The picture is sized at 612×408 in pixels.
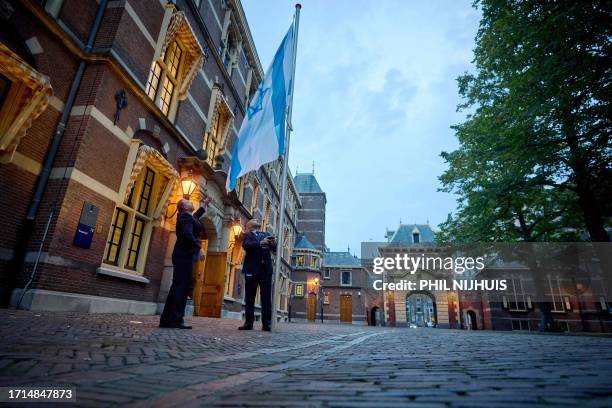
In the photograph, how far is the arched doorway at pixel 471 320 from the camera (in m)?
35.9

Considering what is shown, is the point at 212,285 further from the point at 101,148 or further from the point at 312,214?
the point at 312,214

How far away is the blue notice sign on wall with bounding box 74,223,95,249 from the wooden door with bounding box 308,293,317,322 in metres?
31.9

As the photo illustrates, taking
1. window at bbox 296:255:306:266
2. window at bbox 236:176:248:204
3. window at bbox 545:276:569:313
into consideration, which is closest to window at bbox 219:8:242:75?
window at bbox 236:176:248:204

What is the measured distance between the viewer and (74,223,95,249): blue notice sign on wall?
6.53m

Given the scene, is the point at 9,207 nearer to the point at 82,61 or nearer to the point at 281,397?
the point at 82,61

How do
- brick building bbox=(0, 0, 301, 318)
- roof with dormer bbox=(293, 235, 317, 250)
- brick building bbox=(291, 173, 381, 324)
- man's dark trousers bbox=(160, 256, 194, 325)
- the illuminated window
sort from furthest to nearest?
1. roof with dormer bbox=(293, 235, 317, 250)
2. brick building bbox=(291, 173, 381, 324)
3. the illuminated window
4. brick building bbox=(0, 0, 301, 318)
5. man's dark trousers bbox=(160, 256, 194, 325)

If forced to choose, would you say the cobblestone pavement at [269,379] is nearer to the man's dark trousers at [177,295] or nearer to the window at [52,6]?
the man's dark trousers at [177,295]

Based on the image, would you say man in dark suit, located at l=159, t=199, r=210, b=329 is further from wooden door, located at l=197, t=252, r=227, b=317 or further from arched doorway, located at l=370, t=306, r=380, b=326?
arched doorway, located at l=370, t=306, r=380, b=326

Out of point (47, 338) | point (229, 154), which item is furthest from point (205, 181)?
point (47, 338)

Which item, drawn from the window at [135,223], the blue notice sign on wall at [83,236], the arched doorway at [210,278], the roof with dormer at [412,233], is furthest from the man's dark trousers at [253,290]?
the roof with dormer at [412,233]

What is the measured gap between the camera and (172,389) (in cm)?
152

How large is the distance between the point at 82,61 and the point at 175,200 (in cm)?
435

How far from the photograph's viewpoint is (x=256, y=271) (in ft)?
20.8

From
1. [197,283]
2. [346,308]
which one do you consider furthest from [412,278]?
[197,283]
